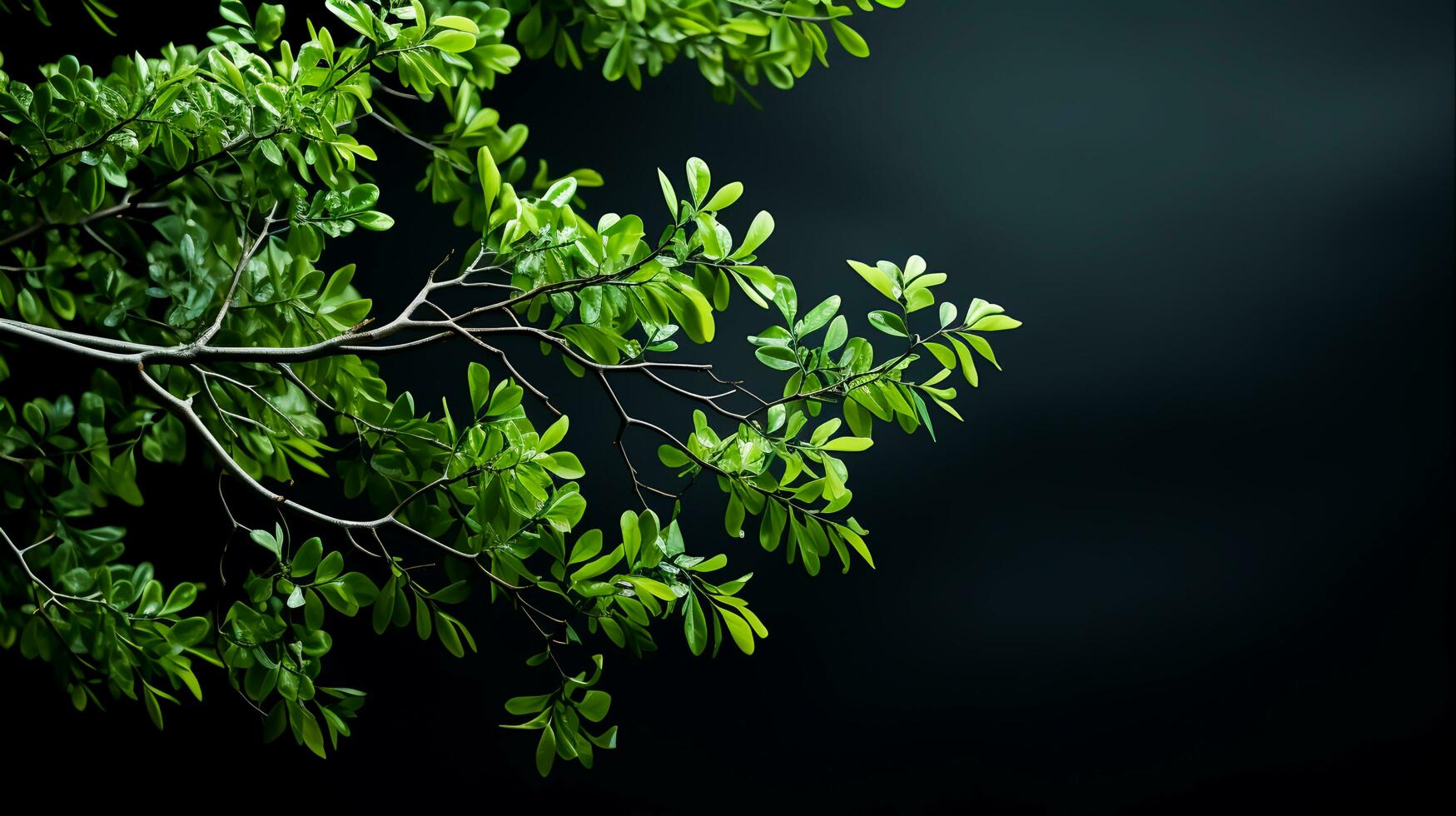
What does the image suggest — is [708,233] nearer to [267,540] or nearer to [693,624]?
[693,624]

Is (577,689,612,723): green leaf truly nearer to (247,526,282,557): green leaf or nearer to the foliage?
the foliage

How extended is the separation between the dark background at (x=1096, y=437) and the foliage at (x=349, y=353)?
83 centimetres

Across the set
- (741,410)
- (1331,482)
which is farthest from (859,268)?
(1331,482)

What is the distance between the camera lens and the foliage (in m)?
0.96

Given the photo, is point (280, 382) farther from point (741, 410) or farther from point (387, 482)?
point (741, 410)

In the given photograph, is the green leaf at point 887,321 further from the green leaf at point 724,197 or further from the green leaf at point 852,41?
the green leaf at point 852,41

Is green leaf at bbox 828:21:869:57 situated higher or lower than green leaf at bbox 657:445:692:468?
higher

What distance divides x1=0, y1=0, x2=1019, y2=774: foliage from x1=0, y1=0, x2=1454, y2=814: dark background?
83 centimetres

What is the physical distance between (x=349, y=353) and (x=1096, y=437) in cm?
172

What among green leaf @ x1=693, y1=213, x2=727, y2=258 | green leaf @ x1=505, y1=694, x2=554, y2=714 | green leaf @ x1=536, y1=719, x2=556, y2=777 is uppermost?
green leaf @ x1=693, y1=213, x2=727, y2=258

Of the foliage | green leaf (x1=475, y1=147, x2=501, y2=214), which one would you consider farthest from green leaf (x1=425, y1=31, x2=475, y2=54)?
green leaf (x1=475, y1=147, x2=501, y2=214)

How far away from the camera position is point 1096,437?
7.43ft

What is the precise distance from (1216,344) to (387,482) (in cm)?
186

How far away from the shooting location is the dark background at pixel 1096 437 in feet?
7.08
